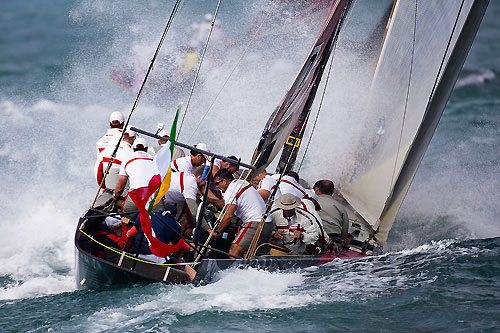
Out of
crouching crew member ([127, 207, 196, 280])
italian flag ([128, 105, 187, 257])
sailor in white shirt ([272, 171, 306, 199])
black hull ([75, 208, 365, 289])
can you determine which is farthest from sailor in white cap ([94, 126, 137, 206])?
italian flag ([128, 105, 187, 257])

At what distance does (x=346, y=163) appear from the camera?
10.3 metres

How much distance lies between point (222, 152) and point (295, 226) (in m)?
7.79

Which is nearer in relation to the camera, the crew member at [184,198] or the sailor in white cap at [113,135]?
the crew member at [184,198]

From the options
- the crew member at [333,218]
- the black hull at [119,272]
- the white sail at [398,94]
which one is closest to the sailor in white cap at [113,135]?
the black hull at [119,272]

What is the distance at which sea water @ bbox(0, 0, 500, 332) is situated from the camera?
608 centimetres

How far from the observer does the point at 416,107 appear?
8766 millimetres

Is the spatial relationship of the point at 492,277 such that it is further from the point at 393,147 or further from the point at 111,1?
the point at 111,1

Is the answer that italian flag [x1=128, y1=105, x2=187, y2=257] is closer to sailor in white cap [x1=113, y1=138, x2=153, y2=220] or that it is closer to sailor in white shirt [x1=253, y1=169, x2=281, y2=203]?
sailor in white cap [x1=113, y1=138, x2=153, y2=220]

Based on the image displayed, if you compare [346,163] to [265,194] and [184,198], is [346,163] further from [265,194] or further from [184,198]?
[184,198]

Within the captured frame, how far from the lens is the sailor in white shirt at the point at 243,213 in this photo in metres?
7.32

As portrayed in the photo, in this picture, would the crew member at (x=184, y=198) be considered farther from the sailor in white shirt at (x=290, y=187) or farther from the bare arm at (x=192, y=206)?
the sailor in white shirt at (x=290, y=187)

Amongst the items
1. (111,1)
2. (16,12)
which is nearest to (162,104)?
(111,1)

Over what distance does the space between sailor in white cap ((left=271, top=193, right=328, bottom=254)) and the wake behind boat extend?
0.01 m

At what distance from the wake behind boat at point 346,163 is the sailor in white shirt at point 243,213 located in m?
0.02
